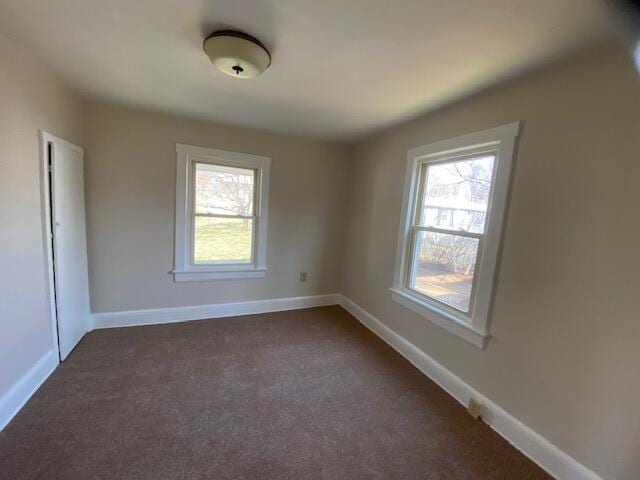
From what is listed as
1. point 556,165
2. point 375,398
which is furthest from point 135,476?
point 556,165

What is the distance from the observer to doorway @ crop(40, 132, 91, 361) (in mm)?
1950

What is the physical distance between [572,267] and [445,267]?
901mm

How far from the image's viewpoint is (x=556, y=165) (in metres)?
1.49

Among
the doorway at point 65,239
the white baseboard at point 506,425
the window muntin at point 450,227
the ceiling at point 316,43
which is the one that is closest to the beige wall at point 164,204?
the doorway at point 65,239

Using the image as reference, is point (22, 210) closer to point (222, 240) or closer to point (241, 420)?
point (222, 240)

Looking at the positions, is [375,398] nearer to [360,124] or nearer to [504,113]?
[504,113]

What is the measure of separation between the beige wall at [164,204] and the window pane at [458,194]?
141 cm

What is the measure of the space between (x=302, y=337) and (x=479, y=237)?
1.92 meters

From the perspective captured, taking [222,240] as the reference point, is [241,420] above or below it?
below

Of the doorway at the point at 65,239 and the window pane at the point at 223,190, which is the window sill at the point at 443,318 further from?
the doorway at the point at 65,239

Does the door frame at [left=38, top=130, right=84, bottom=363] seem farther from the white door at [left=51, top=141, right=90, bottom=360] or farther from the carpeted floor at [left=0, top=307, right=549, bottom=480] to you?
the carpeted floor at [left=0, top=307, right=549, bottom=480]

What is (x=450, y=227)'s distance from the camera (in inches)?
88.0

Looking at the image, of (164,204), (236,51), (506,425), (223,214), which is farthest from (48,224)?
(506,425)

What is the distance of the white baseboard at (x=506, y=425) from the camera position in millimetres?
1427
